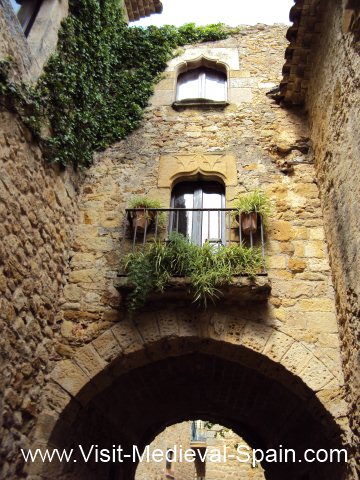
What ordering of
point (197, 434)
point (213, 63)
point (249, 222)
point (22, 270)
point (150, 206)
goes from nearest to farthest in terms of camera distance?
point (22, 270) → point (249, 222) → point (150, 206) → point (213, 63) → point (197, 434)

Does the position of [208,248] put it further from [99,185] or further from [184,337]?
[99,185]

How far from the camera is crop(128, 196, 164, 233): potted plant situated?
4898mm

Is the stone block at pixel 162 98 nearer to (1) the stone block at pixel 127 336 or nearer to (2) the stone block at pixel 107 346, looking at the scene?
(1) the stone block at pixel 127 336

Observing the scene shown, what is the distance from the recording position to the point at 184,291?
425 centimetres

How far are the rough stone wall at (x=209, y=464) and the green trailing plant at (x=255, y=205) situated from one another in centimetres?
699

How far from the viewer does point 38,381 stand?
3.89m

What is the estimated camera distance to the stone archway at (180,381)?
154 inches

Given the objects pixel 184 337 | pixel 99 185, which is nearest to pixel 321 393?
pixel 184 337

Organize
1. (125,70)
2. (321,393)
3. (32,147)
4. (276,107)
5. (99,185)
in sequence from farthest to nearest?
(125,70) → (276,107) → (99,185) → (32,147) → (321,393)

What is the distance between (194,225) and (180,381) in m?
2.23

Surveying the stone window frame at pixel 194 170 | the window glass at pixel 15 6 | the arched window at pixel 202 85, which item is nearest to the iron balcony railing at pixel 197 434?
the stone window frame at pixel 194 170

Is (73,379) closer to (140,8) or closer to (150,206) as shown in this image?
(150,206)

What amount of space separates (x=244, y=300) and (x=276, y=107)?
3320mm

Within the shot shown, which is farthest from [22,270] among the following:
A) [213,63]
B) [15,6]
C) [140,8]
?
[140,8]
